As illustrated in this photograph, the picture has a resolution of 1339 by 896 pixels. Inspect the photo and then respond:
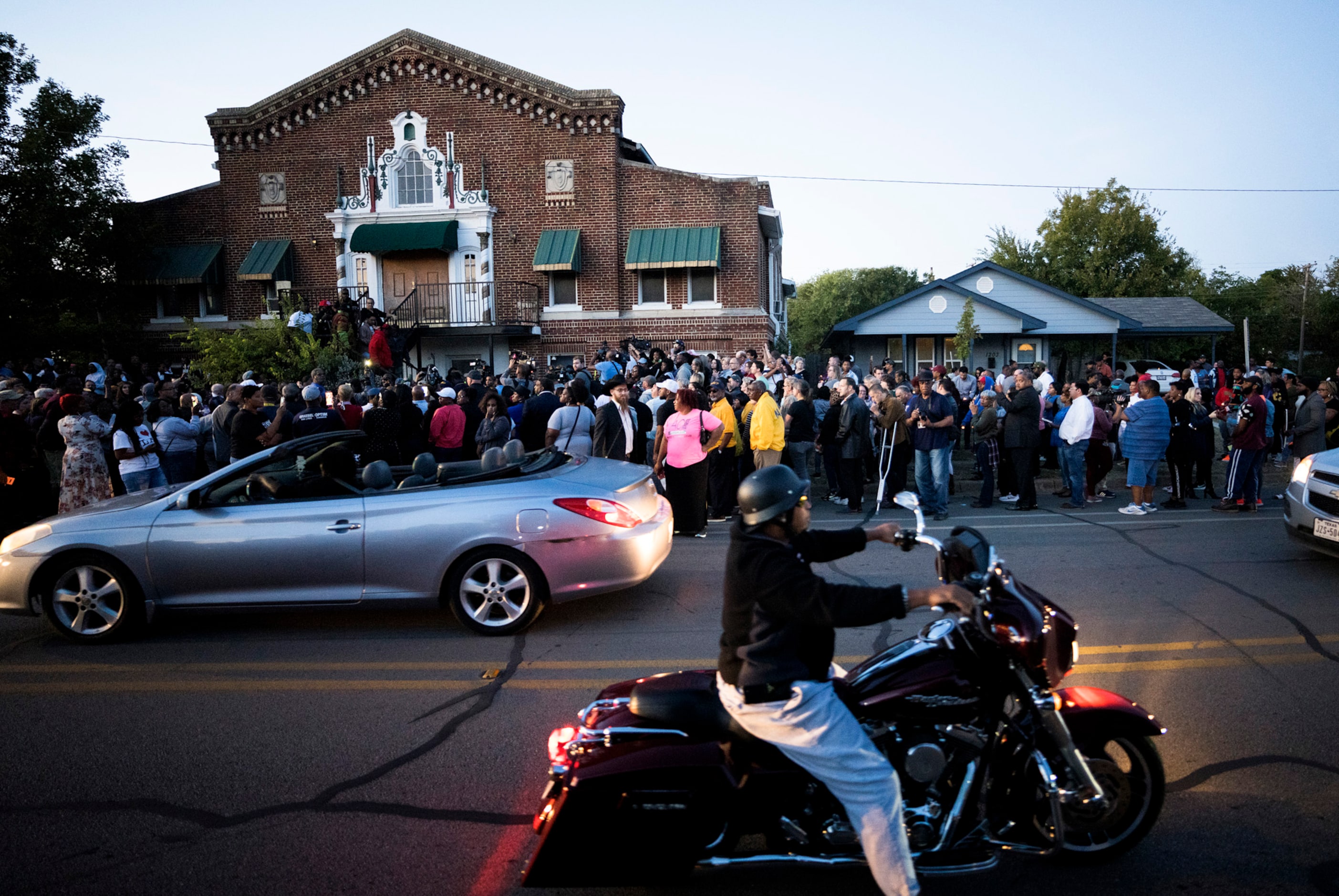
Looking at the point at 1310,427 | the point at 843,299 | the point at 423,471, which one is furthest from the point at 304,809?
the point at 843,299

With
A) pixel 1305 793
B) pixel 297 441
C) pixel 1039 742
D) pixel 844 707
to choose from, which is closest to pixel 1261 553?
pixel 1305 793

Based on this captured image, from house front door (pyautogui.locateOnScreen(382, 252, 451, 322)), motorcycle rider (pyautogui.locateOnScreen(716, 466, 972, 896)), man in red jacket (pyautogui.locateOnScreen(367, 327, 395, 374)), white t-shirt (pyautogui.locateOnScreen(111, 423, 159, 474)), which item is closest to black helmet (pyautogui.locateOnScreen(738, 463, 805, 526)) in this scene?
motorcycle rider (pyautogui.locateOnScreen(716, 466, 972, 896))

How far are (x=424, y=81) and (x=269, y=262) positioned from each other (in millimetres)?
7119

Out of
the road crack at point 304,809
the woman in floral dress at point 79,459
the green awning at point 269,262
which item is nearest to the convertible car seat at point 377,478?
the road crack at point 304,809

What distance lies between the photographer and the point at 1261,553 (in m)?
9.02

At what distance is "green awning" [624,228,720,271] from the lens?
2645 cm

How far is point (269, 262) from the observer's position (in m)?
28.1

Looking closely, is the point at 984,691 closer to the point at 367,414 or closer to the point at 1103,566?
the point at 1103,566

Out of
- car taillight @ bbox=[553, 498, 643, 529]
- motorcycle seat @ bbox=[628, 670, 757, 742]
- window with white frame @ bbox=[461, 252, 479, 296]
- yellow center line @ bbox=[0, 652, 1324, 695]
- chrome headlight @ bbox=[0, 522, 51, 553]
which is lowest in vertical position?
yellow center line @ bbox=[0, 652, 1324, 695]

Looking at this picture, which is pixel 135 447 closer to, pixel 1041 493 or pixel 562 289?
pixel 1041 493

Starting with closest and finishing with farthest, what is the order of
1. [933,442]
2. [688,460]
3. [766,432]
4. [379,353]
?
[688,460] → [766,432] → [933,442] → [379,353]

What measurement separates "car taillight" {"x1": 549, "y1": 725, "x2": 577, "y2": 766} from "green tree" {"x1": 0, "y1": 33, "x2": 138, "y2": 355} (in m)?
26.2

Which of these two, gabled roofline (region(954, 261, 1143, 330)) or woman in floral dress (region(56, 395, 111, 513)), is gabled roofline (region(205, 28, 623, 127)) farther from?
woman in floral dress (region(56, 395, 111, 513))

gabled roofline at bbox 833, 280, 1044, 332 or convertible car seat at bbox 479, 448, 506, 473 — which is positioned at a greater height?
gabled roofline at bbox 833, 280, 1044, 332
